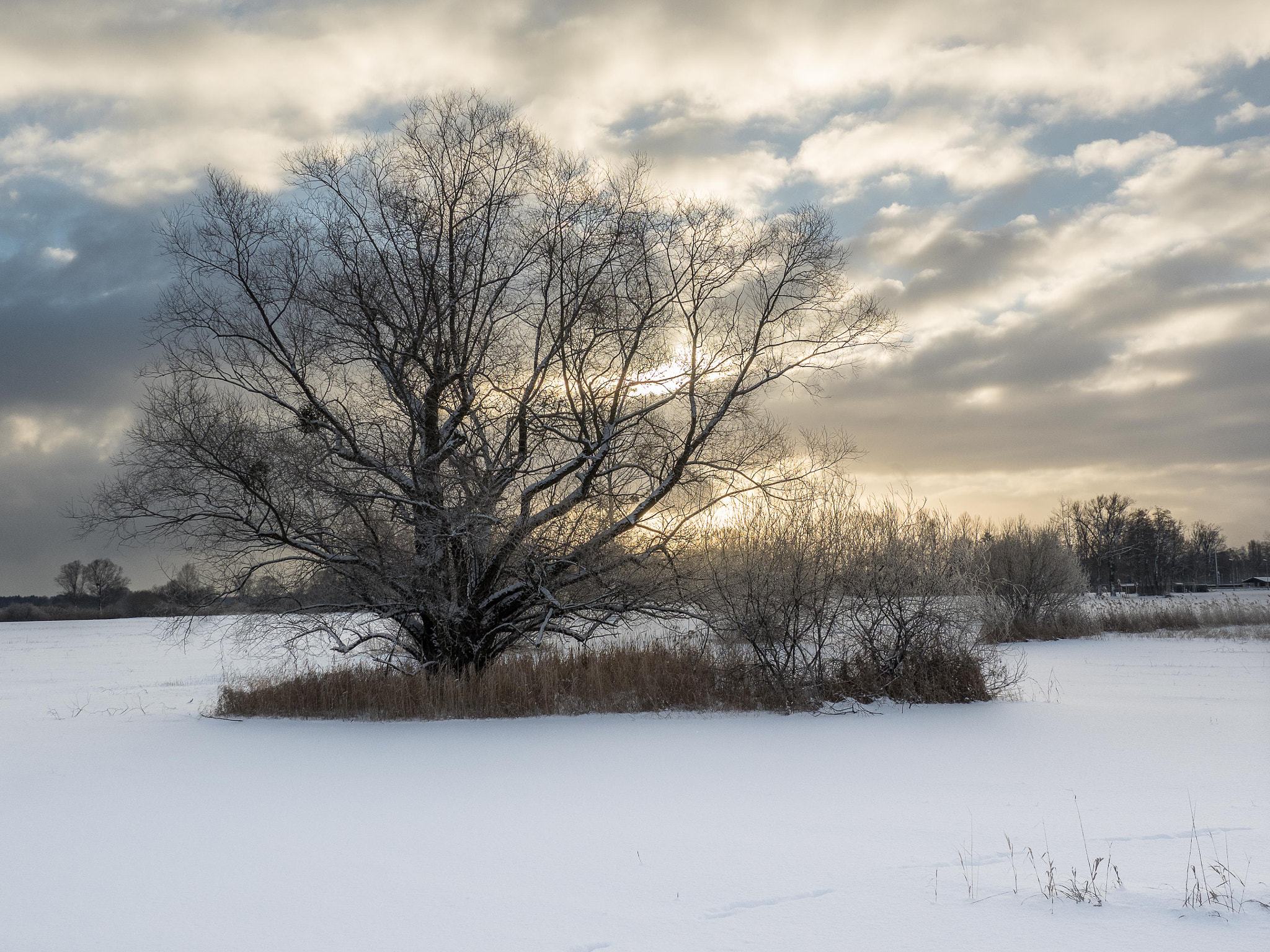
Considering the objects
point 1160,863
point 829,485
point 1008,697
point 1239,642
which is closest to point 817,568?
point 829,485

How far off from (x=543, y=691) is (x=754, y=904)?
27.7 feet

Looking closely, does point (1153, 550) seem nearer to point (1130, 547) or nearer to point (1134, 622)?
point (1130, 547)

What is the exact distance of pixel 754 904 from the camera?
4504 millimetres

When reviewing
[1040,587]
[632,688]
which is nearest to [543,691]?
[632,688]

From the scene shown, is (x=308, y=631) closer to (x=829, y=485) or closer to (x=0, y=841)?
(x=0, y=841)

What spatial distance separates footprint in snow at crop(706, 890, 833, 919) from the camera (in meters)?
4.37

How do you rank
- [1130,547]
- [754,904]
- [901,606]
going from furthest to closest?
[1130,547] < [901,606] < [754,904]

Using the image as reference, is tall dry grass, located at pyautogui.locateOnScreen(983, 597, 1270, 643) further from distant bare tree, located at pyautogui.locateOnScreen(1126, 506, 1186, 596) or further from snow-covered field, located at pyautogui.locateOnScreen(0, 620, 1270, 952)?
distant bare tree, located at pyautogui.locateOnScreen(1126, 506, 1186, 596)

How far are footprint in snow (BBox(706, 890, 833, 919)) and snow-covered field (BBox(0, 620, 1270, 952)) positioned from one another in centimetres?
1

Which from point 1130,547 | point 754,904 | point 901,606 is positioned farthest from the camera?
point 1130,547

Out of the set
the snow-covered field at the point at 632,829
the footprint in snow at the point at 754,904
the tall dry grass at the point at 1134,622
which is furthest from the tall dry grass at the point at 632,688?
the tall dry grass at the point at 1134,622

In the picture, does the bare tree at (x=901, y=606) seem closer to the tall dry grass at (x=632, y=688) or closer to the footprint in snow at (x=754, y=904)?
the tall dry grass at (x=632, y=688)

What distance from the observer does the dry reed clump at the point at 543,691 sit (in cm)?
1239

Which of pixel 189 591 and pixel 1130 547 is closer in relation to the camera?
pixel 189 591
